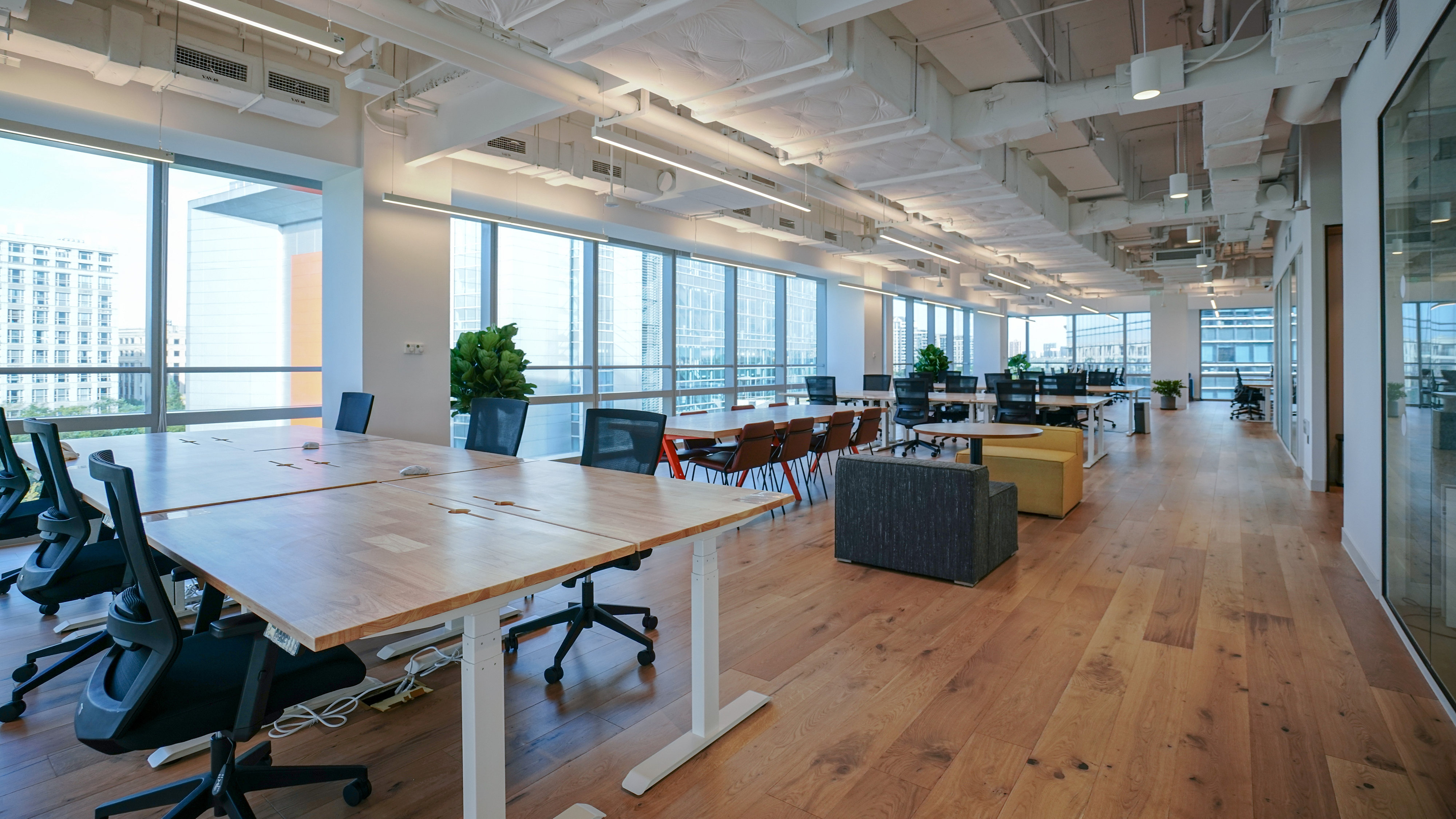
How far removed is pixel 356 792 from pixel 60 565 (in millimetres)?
1564

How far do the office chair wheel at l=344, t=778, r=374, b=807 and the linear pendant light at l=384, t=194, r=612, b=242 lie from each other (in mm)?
4753

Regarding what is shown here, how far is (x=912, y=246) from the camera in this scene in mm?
9414

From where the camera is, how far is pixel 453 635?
3.27 metres

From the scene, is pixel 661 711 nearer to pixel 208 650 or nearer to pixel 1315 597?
pixel 208 650

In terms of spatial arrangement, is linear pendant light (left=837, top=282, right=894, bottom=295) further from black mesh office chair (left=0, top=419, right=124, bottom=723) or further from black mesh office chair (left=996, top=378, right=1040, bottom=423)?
black mesh office chair (left=0, top=419, right=124, bottom=723)

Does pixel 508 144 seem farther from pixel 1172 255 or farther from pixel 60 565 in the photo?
pixel 1172 255

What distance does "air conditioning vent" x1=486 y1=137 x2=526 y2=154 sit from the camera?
6104 millimetres

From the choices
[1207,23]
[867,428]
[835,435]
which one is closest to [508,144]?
[835,435]

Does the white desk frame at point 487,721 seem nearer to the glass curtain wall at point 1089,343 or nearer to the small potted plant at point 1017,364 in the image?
the small potted plant at point 1017,364

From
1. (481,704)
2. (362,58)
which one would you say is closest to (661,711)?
(481,704)

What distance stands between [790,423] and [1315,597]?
3479 mm

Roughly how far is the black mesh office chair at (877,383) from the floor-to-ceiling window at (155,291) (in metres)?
8.13

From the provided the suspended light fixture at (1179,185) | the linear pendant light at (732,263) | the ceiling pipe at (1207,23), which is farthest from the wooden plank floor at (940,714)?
the linear pendant light at (732,263)

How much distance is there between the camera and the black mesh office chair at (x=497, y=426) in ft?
13.8
